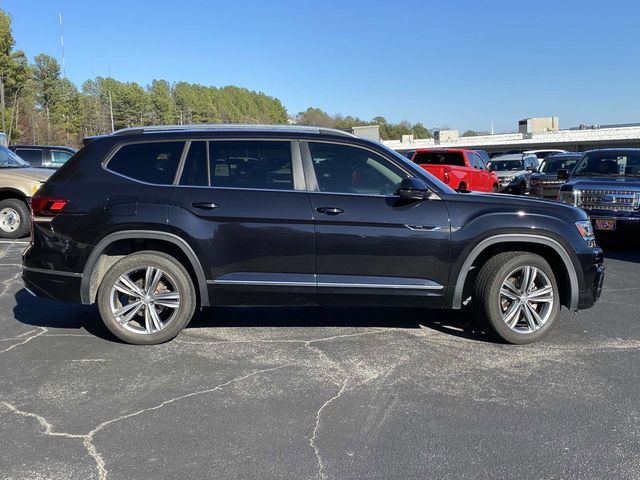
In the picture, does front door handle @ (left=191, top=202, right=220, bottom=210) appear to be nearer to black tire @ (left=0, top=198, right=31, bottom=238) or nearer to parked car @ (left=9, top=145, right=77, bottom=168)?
black tire @ (left=0, top=198, right=31, bottom=238)

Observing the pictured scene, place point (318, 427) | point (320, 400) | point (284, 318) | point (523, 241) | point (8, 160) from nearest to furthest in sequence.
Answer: point (318, 427), point (320, 400), point (523, 241), point (284, 318), point (8, 160)

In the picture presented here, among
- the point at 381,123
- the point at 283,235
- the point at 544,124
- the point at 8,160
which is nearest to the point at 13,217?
the point at 8,160

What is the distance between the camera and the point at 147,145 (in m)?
4.90

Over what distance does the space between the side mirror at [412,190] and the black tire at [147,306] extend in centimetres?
200

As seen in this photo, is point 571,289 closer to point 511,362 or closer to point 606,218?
point 511,362

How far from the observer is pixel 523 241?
476 cm

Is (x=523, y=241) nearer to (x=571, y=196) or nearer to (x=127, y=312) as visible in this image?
(x=127, y=312)

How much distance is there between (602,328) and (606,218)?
4763 mm

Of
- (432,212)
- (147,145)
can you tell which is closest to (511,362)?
(432,212)

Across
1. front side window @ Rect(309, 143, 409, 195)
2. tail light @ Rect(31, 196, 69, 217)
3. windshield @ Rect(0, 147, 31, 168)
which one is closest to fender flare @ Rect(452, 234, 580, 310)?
front side window @ Rect(309, 143, 409, 195)

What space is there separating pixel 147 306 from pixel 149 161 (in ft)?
4.20

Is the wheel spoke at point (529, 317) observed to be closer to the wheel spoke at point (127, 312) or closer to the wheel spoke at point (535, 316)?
the wheel spoke at point (535, 316)

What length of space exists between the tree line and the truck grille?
4612 centimetres

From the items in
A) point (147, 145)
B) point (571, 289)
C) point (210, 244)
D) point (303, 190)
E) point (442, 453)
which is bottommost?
point (442, 453)
